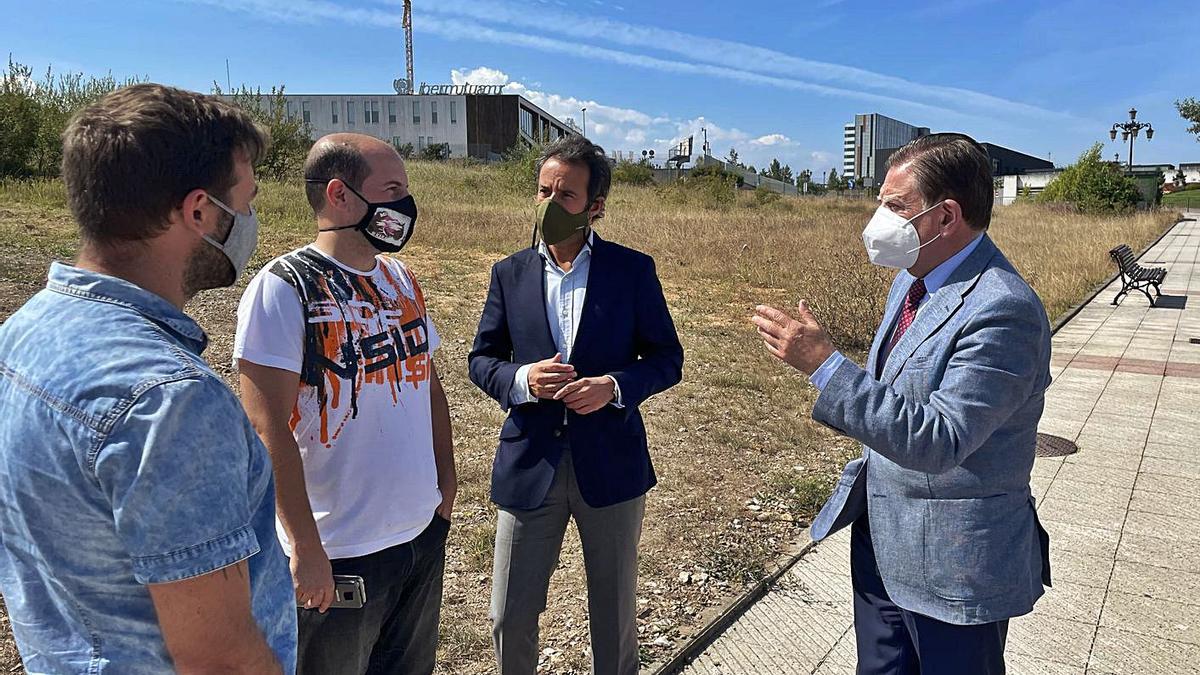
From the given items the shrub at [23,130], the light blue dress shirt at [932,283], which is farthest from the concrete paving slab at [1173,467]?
the shrub at [23,130]

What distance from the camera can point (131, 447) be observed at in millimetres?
1105

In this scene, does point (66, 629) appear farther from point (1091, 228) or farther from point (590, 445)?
point (1091, 228)

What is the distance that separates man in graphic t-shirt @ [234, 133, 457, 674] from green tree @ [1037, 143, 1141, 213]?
45961 millimetres

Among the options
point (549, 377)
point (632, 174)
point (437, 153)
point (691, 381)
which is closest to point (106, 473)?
point (549, 377)

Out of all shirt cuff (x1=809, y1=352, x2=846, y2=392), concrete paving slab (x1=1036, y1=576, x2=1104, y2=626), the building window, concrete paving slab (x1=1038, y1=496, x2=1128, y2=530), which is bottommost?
concrete paving slab (x1=1036, y1=576, x2=1104, y2=626)

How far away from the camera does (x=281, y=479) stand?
202 centimetres

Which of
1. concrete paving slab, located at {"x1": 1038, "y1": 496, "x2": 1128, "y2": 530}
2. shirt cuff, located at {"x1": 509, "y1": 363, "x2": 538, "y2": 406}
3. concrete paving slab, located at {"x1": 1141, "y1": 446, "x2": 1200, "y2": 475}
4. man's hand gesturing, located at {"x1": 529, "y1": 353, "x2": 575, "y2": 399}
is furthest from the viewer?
concrete paving slab, located at {"x1": 1141, "y1": 446, "x2": 1200, "y2": 475}

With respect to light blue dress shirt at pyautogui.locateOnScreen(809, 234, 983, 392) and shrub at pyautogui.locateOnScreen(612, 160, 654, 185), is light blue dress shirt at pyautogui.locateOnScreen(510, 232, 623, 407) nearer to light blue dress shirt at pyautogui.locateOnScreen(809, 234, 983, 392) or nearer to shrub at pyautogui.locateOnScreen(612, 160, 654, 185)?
light blue dress shirt at pyautogui.locateOnScreen(809, 234, 983, 392)

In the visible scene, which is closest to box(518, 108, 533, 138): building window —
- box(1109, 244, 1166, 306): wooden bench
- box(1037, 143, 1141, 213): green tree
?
box(1037, 143, 1141, 213): green tree

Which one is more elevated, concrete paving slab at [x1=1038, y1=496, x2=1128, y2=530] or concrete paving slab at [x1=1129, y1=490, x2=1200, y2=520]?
concrete paving slab at [x1=1129, y1=490, x2=1200, y2=520]

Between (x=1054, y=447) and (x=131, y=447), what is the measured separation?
6873 mm

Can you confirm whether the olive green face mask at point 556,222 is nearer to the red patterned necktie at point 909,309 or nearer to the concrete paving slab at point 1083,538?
the red patterned necktie at point 909,309

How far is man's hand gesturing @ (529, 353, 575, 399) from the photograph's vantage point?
2.57 meters

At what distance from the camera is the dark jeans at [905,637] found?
6.90 ft
